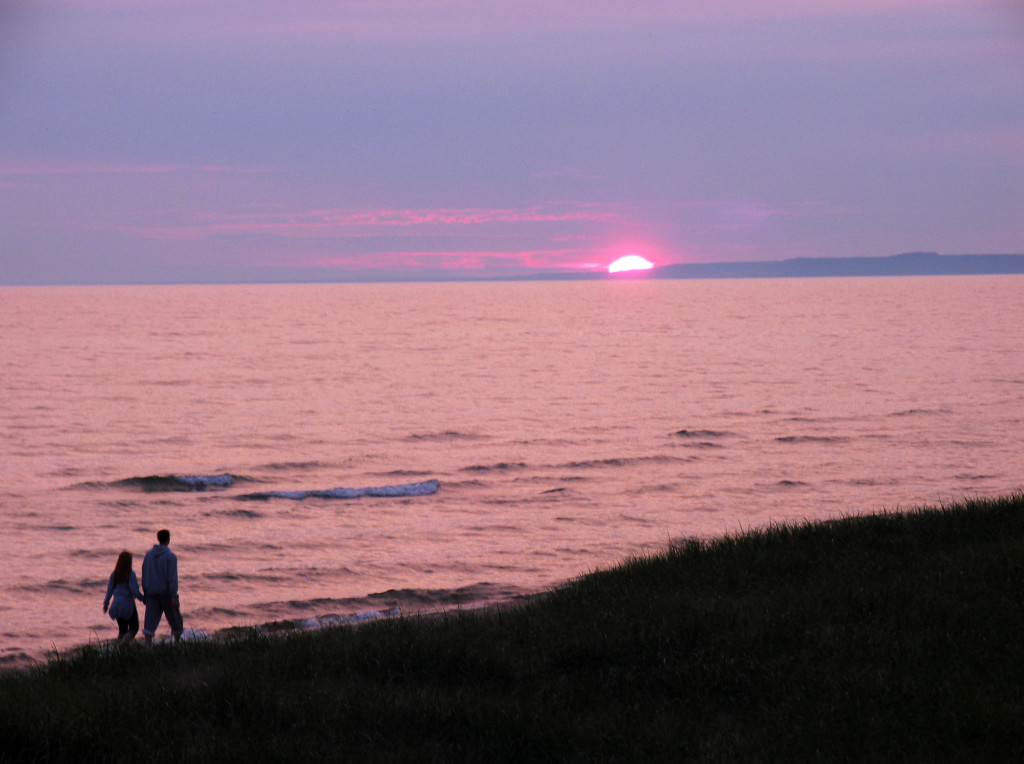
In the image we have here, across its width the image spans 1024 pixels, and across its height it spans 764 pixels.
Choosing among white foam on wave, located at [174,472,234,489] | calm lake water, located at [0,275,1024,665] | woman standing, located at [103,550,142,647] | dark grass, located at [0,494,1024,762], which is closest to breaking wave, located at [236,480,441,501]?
calm lake water, located at [0,275,1024,665]

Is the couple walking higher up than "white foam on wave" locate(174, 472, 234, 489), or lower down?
higher up

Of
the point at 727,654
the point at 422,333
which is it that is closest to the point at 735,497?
the point at 727,654

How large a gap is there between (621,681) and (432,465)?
26.5m

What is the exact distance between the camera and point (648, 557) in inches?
539

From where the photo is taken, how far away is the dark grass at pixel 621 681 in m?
7.67

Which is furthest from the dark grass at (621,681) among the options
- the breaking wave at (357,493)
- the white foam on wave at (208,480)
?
the white foam on wave at (208,480)

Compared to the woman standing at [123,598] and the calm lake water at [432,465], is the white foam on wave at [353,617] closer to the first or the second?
the calm lake water at [432,465]

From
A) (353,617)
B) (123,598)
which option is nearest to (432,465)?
(353,617)

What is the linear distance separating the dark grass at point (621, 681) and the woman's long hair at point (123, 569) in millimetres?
3521

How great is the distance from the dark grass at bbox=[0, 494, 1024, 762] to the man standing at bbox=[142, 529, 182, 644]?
335 cm

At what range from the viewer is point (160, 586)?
14234 millimetres

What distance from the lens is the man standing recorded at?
14109mm

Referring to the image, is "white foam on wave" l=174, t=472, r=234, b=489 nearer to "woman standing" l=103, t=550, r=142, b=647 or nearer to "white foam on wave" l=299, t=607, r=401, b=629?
"white foam on wave" l=299, t=607, r=401, b=629

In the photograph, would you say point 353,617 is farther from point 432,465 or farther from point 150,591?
point 432,465
